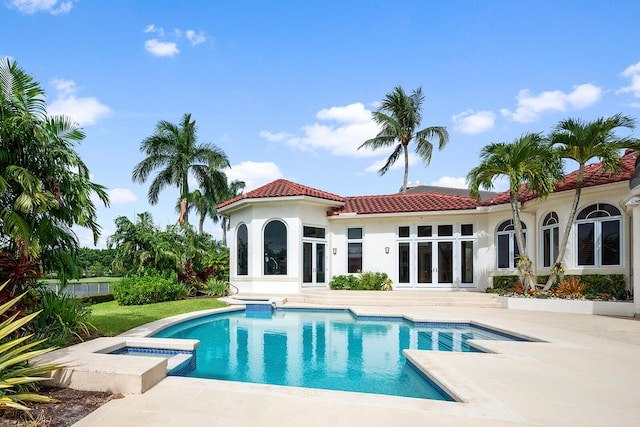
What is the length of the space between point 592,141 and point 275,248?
1375 cm

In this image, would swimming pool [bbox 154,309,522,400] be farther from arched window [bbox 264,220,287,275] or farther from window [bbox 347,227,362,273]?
window [bbox 347,227,362,273]

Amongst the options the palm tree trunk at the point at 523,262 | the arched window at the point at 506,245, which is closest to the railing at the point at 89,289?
the palm tree trunk at the point at 523,262

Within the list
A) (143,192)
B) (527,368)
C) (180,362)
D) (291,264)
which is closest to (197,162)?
(143,192)

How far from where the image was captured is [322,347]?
9523mm

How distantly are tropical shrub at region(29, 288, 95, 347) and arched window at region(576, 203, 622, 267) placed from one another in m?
16.1

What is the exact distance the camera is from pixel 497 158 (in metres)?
15.3

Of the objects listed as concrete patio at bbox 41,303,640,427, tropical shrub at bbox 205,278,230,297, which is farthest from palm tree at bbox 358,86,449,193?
concrete patio at bbox 41,303,640,427

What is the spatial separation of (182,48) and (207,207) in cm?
3140

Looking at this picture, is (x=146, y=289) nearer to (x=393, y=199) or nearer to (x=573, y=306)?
(x=393, y=199)

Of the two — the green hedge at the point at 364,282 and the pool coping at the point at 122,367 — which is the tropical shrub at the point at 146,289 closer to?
the green hedge at the point at 364,282

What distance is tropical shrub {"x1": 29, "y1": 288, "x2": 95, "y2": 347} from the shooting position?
24.2ft

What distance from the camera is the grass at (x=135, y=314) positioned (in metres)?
10.2

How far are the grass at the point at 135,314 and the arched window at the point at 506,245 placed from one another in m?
12.8

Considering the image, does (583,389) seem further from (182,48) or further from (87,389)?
(182,48)
